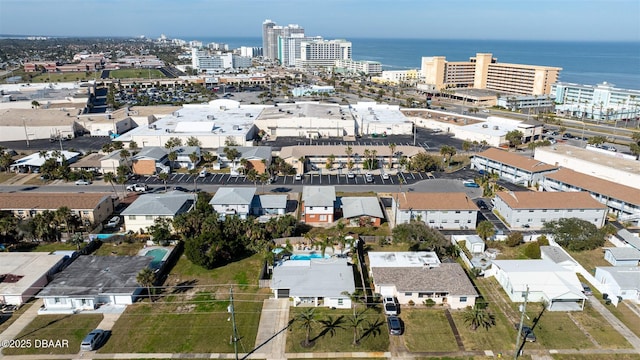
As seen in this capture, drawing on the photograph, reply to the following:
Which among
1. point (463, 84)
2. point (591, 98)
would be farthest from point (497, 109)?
point (463, 84)

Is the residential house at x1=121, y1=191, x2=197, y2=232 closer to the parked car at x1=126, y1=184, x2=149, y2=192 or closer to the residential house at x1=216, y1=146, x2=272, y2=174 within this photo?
the parked car at x1=126, y1=184, x2=149, y2=192

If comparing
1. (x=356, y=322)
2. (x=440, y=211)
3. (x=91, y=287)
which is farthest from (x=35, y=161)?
(x=356, y=322)

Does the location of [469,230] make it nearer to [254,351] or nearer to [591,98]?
[254,351]

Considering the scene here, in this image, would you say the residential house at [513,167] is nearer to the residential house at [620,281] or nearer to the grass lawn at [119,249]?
the residential house at [620,281]

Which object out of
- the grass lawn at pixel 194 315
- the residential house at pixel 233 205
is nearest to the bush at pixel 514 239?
the grass lawn at pixel 194 315

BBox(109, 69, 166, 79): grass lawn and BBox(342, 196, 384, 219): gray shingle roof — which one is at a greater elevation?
BBox(109, 69, 166, 79): grass lawn

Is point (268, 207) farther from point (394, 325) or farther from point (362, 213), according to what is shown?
point (394, 325)

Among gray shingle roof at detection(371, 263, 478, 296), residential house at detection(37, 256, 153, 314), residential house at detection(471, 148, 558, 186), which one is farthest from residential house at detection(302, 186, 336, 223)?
residential house at detection(471, 148, 558, 186)
